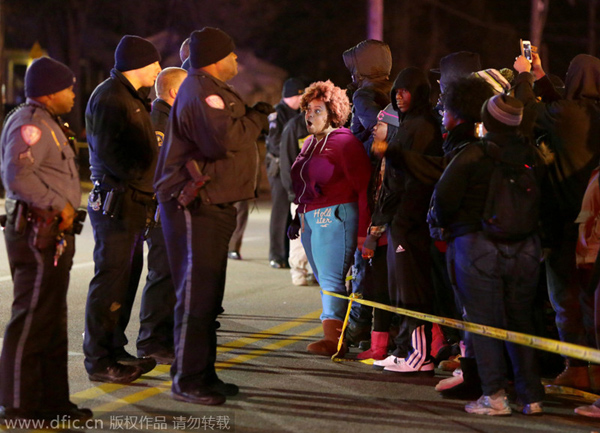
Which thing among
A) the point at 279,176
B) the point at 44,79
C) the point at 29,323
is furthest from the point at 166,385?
the point at 279,176

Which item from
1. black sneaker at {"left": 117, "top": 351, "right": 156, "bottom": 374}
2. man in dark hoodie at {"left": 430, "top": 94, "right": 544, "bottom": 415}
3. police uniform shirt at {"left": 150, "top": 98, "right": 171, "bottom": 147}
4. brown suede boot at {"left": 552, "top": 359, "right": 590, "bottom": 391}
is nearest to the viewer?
man in dark hoodie at {"left": 430, "top": 94, "right": 544, "bottom": 415}

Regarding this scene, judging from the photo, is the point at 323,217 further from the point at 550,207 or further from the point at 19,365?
the point at 19,365

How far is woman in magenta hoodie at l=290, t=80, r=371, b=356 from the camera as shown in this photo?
7.01 meters

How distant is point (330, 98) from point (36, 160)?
2.89m

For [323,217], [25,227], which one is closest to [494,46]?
[323,217]

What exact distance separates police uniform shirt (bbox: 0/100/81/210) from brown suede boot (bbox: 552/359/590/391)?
3494 millimetres

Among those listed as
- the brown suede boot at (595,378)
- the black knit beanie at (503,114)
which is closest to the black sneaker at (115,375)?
the black knit beanie at (503,114)

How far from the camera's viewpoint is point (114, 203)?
604 centimetres

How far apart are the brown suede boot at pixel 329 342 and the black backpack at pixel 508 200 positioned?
2.13 m

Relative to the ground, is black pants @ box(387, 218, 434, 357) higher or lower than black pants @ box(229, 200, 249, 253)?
lower

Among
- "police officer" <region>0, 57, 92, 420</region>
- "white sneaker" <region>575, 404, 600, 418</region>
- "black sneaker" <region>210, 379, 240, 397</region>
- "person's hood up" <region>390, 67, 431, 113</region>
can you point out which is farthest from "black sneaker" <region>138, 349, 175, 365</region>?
"white sneaker" <region>575, 404, 600, 418</region>

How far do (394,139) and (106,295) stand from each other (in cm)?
235

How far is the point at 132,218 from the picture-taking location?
620 centimetres

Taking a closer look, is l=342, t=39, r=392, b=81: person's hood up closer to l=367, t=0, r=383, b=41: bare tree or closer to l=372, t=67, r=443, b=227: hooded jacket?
l=372, t=67, r=443, b=227: hooded jacket
